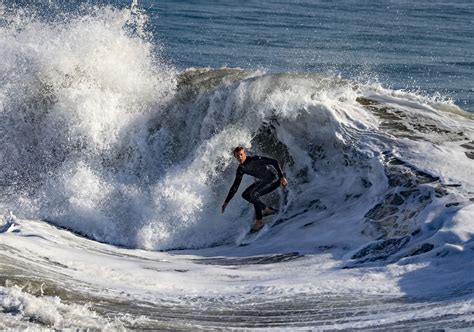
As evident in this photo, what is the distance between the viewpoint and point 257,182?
11.9 meters

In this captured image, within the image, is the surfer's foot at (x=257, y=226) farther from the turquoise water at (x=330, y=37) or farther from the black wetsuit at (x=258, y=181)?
the turquoise water at (x=330, y=37)

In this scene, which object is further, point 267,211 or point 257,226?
point 267,211

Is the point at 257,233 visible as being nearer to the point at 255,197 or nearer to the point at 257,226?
the point at 257,226

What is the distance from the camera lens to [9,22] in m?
18.0

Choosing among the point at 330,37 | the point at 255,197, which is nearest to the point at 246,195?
the point at 255,197

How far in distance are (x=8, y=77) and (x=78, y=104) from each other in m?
1.99

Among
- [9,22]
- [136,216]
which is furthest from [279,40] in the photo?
[136,216]

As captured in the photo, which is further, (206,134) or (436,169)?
(206,134)

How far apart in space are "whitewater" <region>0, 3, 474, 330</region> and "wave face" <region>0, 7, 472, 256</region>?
0.03m

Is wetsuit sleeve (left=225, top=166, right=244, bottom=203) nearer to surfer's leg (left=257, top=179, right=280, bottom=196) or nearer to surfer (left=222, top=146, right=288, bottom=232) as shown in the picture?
surfer (left=222, top=146, right=288, bottom=232)

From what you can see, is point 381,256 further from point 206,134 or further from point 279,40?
point 279,40

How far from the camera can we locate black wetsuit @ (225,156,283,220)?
1166 cm

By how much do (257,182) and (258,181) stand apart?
24mm

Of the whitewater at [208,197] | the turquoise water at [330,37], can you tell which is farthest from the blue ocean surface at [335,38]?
the whitewater at [208,197]
